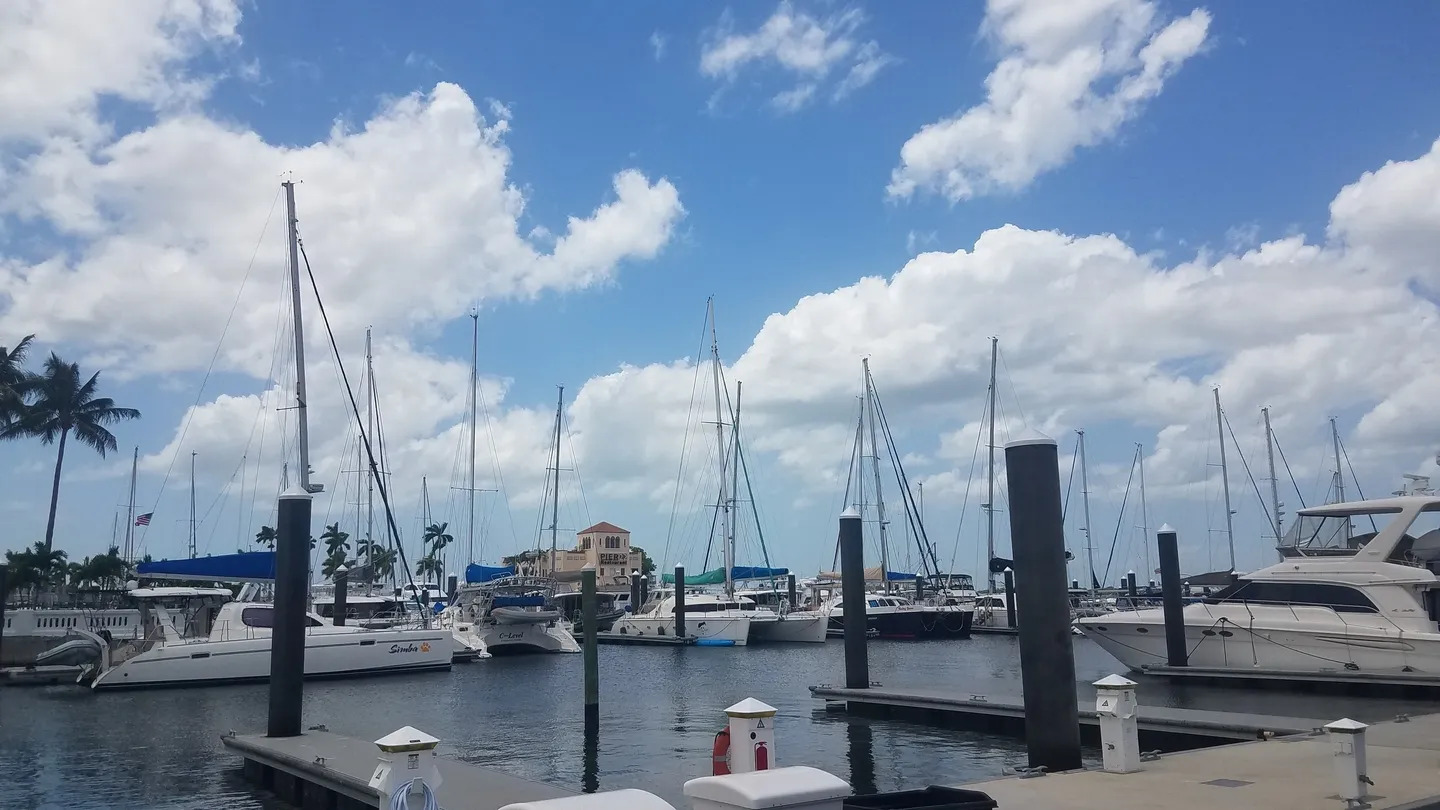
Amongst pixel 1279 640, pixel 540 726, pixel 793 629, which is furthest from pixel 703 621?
pixel 1279 640

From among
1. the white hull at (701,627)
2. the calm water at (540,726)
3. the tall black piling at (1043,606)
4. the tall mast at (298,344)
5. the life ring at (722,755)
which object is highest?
the tall mast at (298,344)

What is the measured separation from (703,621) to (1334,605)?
1410 inches

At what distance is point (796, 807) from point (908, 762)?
484 inches

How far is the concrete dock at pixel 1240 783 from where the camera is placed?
8891 millimetres

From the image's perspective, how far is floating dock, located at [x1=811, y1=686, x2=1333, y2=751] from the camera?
15180 millimetres

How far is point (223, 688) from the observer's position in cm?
3544

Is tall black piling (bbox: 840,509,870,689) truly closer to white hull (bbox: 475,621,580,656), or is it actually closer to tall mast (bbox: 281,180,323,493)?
tall mast (bbox: 281,180,323,493)

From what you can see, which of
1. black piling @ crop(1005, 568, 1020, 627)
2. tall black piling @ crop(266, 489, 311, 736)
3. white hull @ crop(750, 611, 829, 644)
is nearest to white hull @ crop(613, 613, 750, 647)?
white hull @ crop(750, 611, 829, 644)

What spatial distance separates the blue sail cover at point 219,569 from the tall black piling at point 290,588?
23.2 m

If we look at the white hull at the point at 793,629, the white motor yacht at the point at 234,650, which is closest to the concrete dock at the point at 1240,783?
the white motor yacht at the point at 234,650

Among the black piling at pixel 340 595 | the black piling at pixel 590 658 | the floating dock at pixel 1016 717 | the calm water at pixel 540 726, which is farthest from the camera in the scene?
the black piling at pixel 340 595

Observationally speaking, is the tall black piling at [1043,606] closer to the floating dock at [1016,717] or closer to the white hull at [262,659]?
the floating dock at [1016,717]

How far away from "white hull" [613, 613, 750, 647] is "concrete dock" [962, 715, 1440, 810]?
144ft

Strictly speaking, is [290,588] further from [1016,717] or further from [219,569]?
[219,569]
